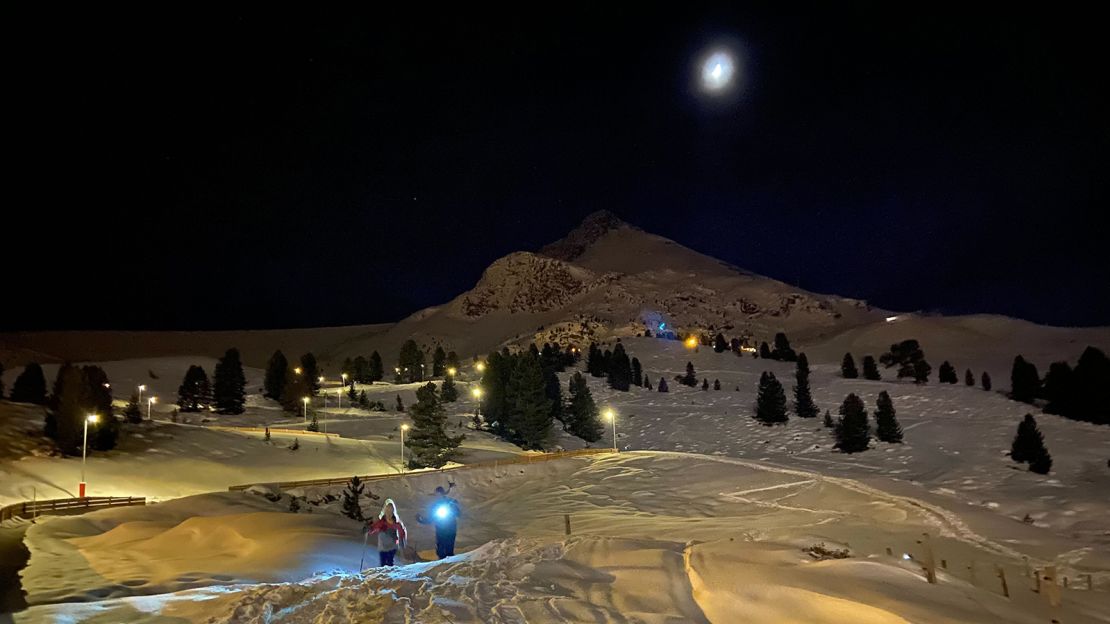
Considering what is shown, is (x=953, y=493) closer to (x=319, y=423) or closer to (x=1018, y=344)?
(x=319, y=423)

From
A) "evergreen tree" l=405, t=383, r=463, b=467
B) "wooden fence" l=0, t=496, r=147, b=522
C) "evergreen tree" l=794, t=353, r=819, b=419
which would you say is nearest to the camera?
"wooden fence" l=0, t=496, r=147, b=522

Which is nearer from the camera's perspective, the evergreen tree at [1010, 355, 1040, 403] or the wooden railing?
the wooden railing

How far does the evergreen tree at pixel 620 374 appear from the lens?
78.4m

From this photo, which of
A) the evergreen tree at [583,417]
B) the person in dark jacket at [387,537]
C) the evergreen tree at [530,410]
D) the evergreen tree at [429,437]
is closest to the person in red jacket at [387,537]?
the person in dark jacket at [387,537]

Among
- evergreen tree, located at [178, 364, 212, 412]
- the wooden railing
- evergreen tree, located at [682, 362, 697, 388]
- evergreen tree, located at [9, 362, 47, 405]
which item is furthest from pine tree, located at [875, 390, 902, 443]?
evergreen tree, located at [9, 362, 47, 405]

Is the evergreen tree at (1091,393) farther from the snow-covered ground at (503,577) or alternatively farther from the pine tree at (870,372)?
the snow-covered ground at (503,577)

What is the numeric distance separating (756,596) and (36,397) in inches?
2384

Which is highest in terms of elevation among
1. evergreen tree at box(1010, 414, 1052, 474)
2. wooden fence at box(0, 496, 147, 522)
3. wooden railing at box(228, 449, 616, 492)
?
wooden fence at box(0, 496, 147, 522)

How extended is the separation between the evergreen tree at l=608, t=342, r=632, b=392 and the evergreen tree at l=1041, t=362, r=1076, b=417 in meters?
38.7

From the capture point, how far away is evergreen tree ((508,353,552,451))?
52.6 m

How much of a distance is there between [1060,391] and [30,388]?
3171 inches

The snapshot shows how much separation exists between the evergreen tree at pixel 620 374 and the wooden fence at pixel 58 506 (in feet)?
190

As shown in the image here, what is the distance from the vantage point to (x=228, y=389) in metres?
62.5

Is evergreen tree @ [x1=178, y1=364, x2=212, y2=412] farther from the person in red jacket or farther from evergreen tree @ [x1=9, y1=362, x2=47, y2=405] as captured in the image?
the person in red jacket
